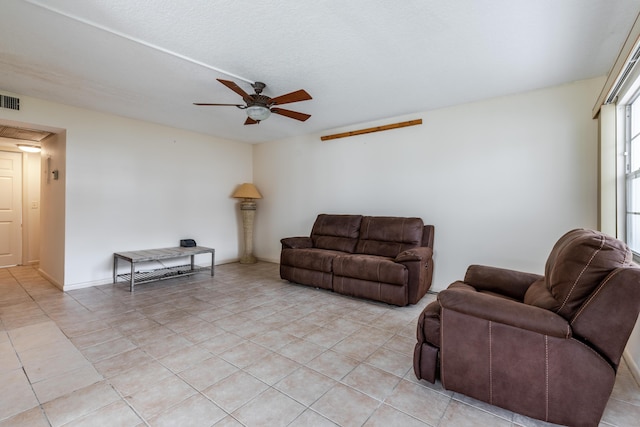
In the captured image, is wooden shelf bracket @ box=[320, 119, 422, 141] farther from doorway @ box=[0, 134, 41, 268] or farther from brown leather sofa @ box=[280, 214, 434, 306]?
doorway @ box=[0, 134, 41, 268]

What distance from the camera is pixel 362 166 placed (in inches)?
182

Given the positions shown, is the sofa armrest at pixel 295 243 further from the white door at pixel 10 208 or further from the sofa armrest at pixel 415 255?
the white door at pixel 10 208

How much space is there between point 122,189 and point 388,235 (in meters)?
4.06

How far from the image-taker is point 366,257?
3.62 metres

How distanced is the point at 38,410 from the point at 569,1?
407cm

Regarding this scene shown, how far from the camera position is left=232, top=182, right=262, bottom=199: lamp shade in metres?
5.63

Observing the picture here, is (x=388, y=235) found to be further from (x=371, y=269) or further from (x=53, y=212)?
(x=53, y=212)

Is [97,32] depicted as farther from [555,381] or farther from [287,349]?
[555,381]

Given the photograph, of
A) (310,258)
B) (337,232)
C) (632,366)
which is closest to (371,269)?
(310,258)

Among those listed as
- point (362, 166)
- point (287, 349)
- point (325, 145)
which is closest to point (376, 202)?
point (362, 166)

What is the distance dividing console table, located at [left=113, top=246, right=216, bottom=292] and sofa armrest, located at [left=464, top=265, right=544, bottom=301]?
152 inches

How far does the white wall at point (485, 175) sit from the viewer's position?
121 inches

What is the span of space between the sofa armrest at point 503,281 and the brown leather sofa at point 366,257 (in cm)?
78

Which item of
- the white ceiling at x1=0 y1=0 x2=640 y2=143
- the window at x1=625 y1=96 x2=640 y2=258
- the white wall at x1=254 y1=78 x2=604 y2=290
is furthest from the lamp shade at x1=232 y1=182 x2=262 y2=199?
the window at x1=625 y1=96 x2=640 y2=258
